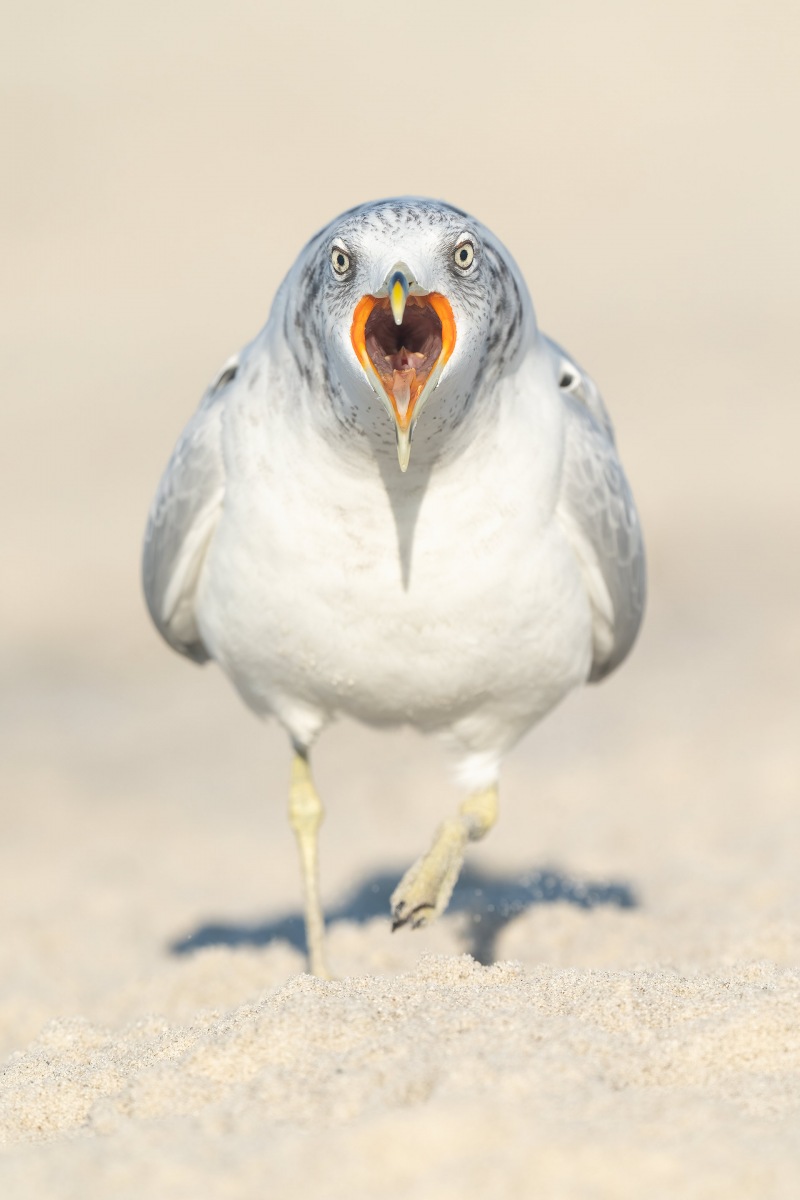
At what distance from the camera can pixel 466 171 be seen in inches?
889

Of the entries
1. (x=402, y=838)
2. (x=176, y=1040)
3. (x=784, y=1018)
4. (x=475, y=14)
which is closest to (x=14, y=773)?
(x=402, y=838)

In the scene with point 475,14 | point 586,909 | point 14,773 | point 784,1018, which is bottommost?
point 14,773

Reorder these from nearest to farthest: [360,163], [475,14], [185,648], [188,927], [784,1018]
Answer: [784,1018]
[185,648]
[188,927]
[360,163]
[475,14]

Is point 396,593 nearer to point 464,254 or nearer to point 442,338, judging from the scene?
point 442,338

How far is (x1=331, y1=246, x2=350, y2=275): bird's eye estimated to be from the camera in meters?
3.97

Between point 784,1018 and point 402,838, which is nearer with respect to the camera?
point 784,1018

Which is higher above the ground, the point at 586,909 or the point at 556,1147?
the point at 556,1147

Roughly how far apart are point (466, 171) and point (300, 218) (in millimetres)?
2572

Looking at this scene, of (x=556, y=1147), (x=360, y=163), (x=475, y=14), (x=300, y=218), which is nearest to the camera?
(x=556, y=1147)

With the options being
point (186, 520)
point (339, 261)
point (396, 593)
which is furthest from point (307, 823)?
point (339, 261)

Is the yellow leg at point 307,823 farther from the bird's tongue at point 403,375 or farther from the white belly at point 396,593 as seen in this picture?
the bird's tongue at point 403,375

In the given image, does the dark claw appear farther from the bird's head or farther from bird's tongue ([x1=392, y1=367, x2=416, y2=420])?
bird's tongue ([x1=392, y1=367, x2=416, y2=420])

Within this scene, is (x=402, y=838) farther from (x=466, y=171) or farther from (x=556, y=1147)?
(x=466, y=171)

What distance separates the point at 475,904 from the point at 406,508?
7.45ft
